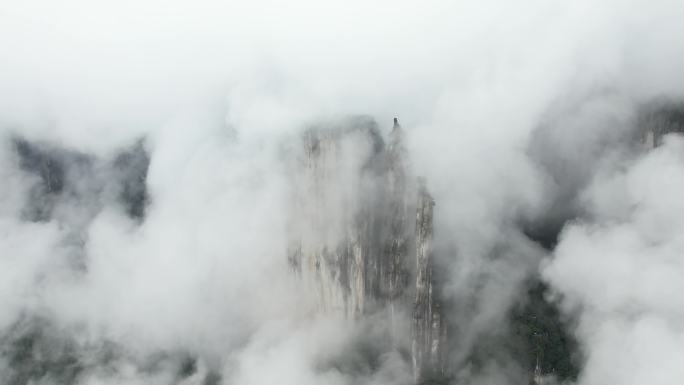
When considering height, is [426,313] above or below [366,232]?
below

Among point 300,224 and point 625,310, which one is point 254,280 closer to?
point 300,224

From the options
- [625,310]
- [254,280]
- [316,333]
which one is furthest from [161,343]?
[625,310]

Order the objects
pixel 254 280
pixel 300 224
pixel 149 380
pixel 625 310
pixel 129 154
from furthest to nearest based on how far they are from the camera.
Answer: pixel 129 154, pixel 149 380, pixel 254 280, pixel 300 224, pixel 625 310

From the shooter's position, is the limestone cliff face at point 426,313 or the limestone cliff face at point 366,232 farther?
the limestone cliff face at point 366,232

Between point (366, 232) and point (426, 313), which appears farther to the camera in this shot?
point (366, 232)

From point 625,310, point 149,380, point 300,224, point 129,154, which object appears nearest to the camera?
point 625,310

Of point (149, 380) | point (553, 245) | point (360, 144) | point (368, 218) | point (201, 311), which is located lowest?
point (149, 380)

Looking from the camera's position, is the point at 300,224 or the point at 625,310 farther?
the point at 300,224

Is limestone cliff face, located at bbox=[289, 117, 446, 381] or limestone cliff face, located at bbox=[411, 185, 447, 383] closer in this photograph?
limestone cliff face, located at bbox=[411, 185, 447, 383]
